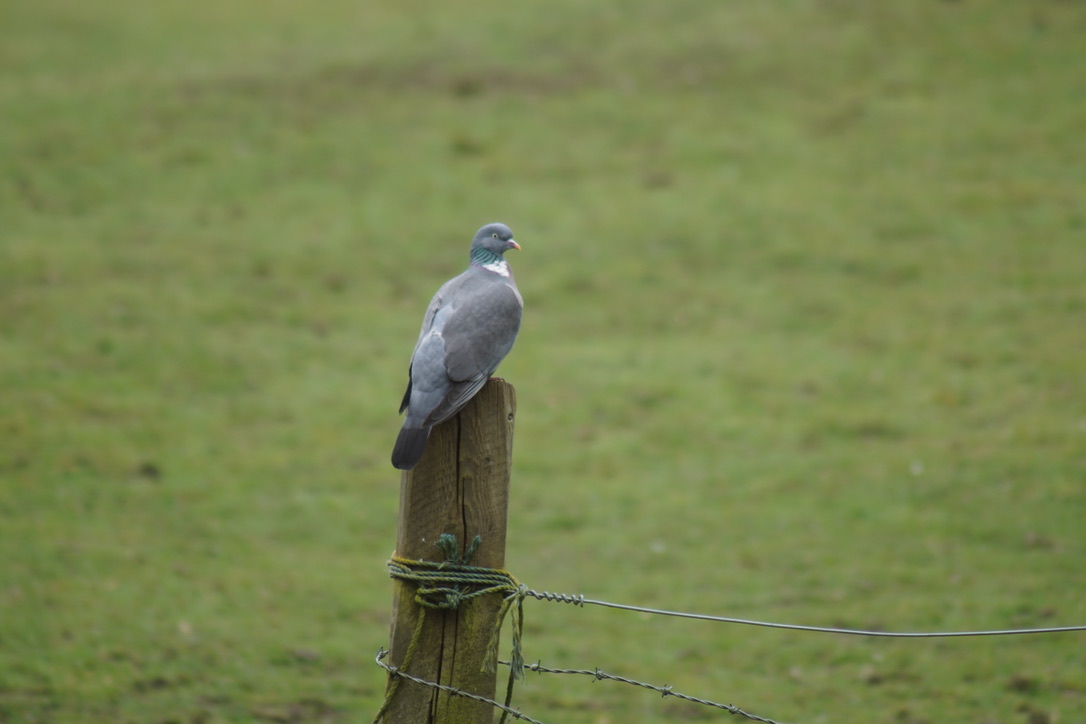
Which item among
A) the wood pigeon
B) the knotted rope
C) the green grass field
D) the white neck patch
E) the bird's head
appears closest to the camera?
the knotted rope

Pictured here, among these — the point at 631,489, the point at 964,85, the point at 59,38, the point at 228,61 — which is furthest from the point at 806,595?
the point at 59,38

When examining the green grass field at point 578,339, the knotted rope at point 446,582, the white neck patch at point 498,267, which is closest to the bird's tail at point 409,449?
the knotted rope at point 446,582

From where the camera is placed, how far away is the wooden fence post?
130 inches

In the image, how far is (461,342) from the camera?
424 cm

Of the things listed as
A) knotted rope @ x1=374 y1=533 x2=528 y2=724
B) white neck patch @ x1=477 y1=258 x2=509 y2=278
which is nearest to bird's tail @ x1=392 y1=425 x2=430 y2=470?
A: knotted rope @ x1=374 y1=533 x2=528 y2=724

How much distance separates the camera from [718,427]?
1000cm

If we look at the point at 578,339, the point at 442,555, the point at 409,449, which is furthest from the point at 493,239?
the point at 578,339

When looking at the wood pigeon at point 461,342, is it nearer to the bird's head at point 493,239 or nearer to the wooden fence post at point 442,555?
the bird's head at point 493,239

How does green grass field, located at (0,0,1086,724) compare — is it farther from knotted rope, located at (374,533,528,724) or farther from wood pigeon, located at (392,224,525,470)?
knotted rope, located at (374,533,528,724)

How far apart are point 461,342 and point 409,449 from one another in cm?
98

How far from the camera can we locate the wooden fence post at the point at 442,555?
329cm

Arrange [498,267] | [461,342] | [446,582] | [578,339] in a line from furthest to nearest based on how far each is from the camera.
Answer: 1. [578,339]
2. [498,267]
3. [461,342]
4. [446,582]

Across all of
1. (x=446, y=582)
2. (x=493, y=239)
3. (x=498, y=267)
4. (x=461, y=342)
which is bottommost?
(x=446, y=582)

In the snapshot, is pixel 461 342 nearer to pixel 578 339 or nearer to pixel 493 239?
pixel 493 239
